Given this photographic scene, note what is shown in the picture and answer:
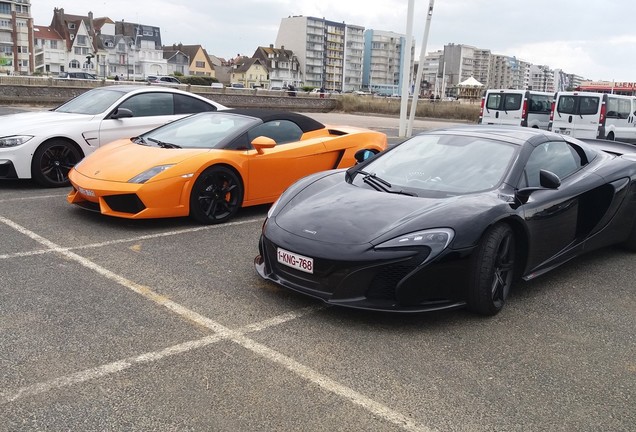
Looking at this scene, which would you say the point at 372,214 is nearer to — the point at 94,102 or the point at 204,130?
the point at 204,130

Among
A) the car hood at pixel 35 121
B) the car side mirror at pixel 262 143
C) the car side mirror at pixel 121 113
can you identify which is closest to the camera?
the car side mirror at pixel 262 143

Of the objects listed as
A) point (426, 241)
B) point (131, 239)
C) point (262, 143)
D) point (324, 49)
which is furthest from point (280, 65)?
point (426, 241)

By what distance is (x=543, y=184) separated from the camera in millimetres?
4266

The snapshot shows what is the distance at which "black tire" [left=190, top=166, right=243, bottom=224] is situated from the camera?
5969 mm

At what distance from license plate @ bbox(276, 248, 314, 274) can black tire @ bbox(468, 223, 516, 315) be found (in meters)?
1.02

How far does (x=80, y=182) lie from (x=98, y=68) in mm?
104881

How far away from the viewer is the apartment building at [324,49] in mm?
135375

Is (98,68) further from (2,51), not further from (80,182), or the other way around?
(80,182)

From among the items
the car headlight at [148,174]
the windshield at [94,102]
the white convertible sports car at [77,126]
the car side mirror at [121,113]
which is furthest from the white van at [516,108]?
the car headlight at [148,174]

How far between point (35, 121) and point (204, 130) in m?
2.70

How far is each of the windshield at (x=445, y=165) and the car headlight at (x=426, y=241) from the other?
1.95 ft

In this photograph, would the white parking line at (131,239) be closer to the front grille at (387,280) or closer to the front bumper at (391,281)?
the front bumper at (391,281)

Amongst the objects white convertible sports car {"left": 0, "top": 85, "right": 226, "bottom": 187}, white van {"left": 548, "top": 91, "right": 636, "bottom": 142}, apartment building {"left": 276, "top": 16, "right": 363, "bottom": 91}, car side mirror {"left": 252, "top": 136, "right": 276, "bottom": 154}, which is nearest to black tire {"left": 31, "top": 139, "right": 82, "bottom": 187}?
white convertible sports car {"left": 0, "top": 85, "right": 226, "bottom": 187}

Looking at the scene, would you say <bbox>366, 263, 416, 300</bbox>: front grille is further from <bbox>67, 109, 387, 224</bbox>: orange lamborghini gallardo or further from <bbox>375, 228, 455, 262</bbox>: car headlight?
<bbox>67, 109, 387, 224</bbox>: orange lamborghini gallardo
